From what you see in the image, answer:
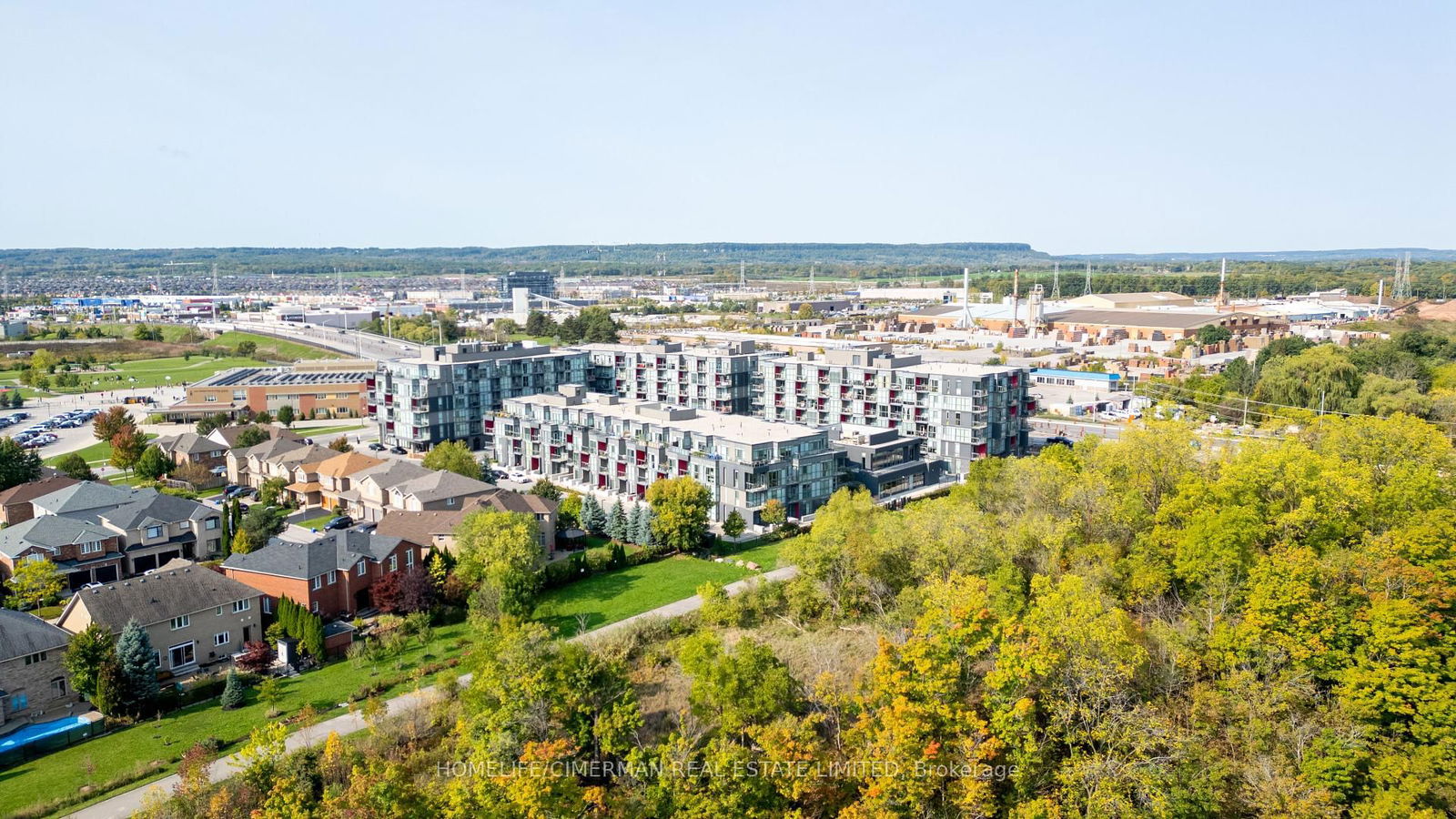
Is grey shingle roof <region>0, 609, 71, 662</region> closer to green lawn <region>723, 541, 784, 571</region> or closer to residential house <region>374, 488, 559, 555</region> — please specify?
residential house <region>374, 488, 559, 555</region>

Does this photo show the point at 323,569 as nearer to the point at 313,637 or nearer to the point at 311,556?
the point at 311,556

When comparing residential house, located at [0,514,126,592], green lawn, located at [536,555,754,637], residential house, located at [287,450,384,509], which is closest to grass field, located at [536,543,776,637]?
green lawn, located at [536,555,754,637]

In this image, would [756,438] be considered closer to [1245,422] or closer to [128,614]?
[128,614]

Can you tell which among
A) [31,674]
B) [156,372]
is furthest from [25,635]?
[156,372]

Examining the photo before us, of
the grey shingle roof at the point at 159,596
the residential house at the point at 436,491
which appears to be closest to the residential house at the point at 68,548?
the grey shingle roof at the point at 159,596

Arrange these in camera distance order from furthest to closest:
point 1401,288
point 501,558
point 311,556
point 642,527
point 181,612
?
point 1401,288, point 642,527, point 501,558, point 311,556, point 181,612

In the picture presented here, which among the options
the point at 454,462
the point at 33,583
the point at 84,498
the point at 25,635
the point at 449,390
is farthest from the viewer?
the point at 449,390
